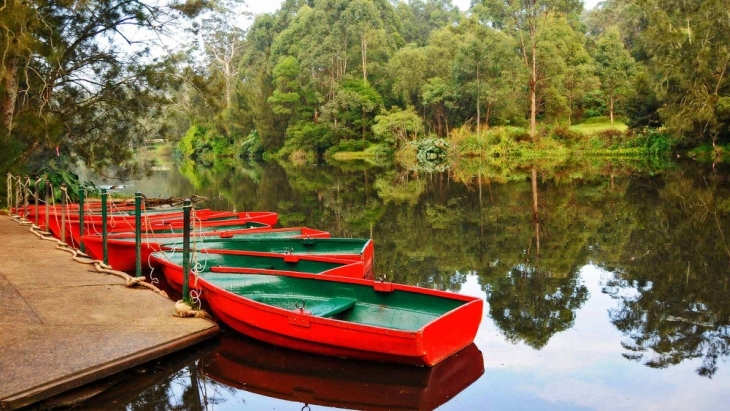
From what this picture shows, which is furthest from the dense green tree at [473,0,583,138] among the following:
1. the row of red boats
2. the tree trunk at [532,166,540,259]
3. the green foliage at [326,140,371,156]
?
the row of red boats

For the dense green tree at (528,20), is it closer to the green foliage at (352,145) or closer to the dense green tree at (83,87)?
the green foliage at (352,145)

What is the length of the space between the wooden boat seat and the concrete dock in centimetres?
117

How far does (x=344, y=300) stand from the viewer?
7.54 m

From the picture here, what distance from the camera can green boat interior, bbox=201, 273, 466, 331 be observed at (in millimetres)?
7090

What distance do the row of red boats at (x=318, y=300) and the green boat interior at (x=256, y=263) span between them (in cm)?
2

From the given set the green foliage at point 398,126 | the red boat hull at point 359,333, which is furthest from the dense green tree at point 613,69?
the red boat hull at point 359,333

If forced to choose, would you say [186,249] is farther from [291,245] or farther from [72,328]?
[291,245]

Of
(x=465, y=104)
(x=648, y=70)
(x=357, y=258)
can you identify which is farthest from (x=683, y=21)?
(x=357, y=258)

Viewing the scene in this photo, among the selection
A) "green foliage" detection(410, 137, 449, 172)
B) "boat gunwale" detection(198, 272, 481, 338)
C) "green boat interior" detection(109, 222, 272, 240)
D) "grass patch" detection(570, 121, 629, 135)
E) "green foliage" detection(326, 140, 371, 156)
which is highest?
"grass patch" detection(570, 121, 629, 135)

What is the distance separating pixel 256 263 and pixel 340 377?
12.3ft

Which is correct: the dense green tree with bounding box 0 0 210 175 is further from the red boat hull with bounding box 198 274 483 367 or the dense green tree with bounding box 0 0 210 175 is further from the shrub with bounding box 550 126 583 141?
the shrub with bounding box 550 126 583 141

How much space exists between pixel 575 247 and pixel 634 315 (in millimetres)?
4512

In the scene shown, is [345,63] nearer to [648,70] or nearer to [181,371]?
[648,70]

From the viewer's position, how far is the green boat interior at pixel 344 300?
279 inches
